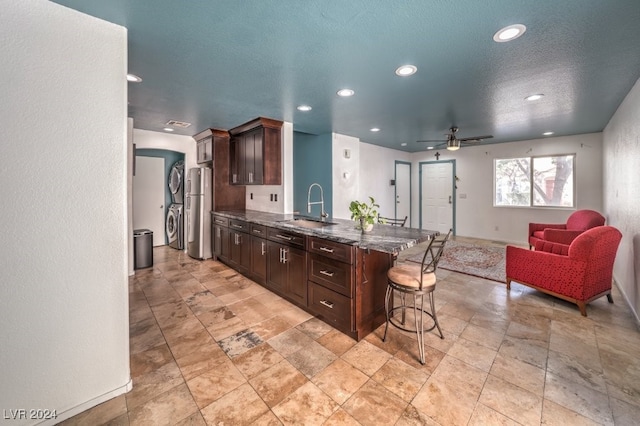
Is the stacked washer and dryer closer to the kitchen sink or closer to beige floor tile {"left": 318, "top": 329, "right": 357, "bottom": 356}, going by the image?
the kitchen sink

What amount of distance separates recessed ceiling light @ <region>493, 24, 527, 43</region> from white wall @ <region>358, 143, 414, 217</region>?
14.4ft

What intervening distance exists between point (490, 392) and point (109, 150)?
289cm

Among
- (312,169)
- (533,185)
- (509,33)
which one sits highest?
(509,33)

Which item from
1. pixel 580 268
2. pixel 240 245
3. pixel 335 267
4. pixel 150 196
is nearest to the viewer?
pixel 335 267

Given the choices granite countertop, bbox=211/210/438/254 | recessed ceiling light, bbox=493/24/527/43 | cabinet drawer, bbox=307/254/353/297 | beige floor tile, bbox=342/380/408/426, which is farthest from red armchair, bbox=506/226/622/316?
beige floor tile, bbox=342/380/408/426

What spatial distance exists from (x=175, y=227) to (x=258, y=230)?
3343 millimetres

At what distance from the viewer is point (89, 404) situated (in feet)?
5.24

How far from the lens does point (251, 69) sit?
7.84 feet

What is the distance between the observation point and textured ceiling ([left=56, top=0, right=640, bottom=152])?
5.26ft

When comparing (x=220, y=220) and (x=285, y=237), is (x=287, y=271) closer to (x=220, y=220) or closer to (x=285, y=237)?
(x=285, y=237)

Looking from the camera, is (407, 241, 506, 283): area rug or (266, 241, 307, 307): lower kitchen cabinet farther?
(407, 241, 506, 283): area rug

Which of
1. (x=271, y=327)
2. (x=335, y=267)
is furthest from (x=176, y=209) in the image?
(x=335, y=267)

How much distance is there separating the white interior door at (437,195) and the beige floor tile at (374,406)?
20.9 feet

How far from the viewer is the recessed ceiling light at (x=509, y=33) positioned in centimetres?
175
